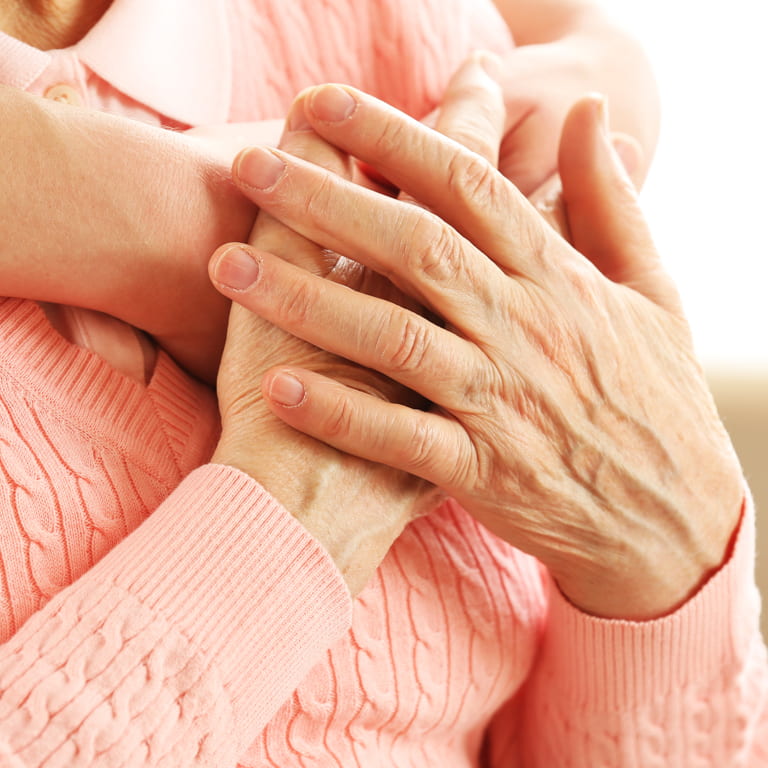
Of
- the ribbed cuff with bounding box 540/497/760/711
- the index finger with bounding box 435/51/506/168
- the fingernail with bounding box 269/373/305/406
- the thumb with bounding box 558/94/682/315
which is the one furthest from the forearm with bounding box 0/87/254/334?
the ribbed cuff with bounding box 540/497/760/711

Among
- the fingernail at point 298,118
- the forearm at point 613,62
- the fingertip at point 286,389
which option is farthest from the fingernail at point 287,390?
the forearm at point 613,62

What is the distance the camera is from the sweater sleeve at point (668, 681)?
78 centimetres

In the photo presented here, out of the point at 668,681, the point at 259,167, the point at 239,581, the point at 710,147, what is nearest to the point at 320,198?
A: the point at 259,167

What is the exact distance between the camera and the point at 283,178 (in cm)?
59

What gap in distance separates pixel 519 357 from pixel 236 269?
0.22 meters

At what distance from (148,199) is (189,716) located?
336 mm

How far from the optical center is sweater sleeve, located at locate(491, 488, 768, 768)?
30.6 inches

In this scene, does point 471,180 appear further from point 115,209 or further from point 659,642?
A: point 659,642

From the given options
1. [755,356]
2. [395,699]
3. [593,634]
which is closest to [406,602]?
[395,699]

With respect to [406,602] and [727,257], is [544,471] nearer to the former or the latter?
[406,602]

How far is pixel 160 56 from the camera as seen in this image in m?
0.72

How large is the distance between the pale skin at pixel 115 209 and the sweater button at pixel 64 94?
0.08m

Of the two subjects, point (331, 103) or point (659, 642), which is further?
point (659, 642)

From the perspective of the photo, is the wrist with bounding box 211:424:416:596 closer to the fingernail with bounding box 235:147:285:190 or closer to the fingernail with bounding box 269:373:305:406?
the fingernail with bounding box 269:373:305:406
